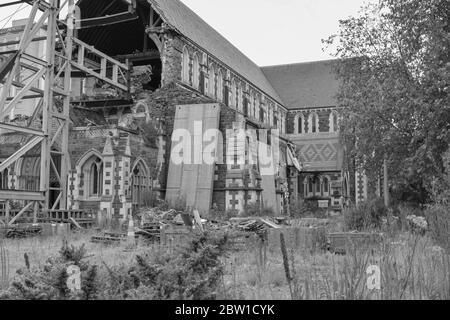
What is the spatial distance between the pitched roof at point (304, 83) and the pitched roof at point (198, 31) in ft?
20.7

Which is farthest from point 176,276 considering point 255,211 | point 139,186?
point 139,186

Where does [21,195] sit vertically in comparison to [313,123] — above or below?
below

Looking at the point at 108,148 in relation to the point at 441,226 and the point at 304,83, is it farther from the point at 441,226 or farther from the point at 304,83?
the point at 304,83

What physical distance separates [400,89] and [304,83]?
29921 mm

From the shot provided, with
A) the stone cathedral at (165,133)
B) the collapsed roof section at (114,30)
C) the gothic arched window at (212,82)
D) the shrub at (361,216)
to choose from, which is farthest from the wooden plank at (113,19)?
the shrub at (361,216)

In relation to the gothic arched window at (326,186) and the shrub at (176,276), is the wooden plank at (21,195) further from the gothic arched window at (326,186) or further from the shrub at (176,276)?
the gothic arched window at (326,186)

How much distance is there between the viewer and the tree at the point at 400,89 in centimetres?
1577

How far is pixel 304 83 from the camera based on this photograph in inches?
1855

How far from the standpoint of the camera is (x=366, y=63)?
21.9 meters

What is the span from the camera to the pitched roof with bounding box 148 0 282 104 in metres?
23.9

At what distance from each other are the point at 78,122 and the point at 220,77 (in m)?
10.3

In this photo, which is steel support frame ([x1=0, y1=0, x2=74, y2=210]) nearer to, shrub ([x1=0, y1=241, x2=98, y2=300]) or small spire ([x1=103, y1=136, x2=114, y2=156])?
small spire ([x1=103, y1=136, x2=114, y2=156])

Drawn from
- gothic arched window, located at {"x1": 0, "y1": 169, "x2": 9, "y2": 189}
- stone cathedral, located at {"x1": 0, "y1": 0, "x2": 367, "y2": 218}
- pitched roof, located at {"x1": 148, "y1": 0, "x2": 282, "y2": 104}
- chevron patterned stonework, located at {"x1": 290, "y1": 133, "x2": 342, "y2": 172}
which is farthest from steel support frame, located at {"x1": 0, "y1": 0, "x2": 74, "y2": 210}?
chevron patterned stonework, located at {"x1": 290, "y1": 133, "x2": 342, "y2": 172}
